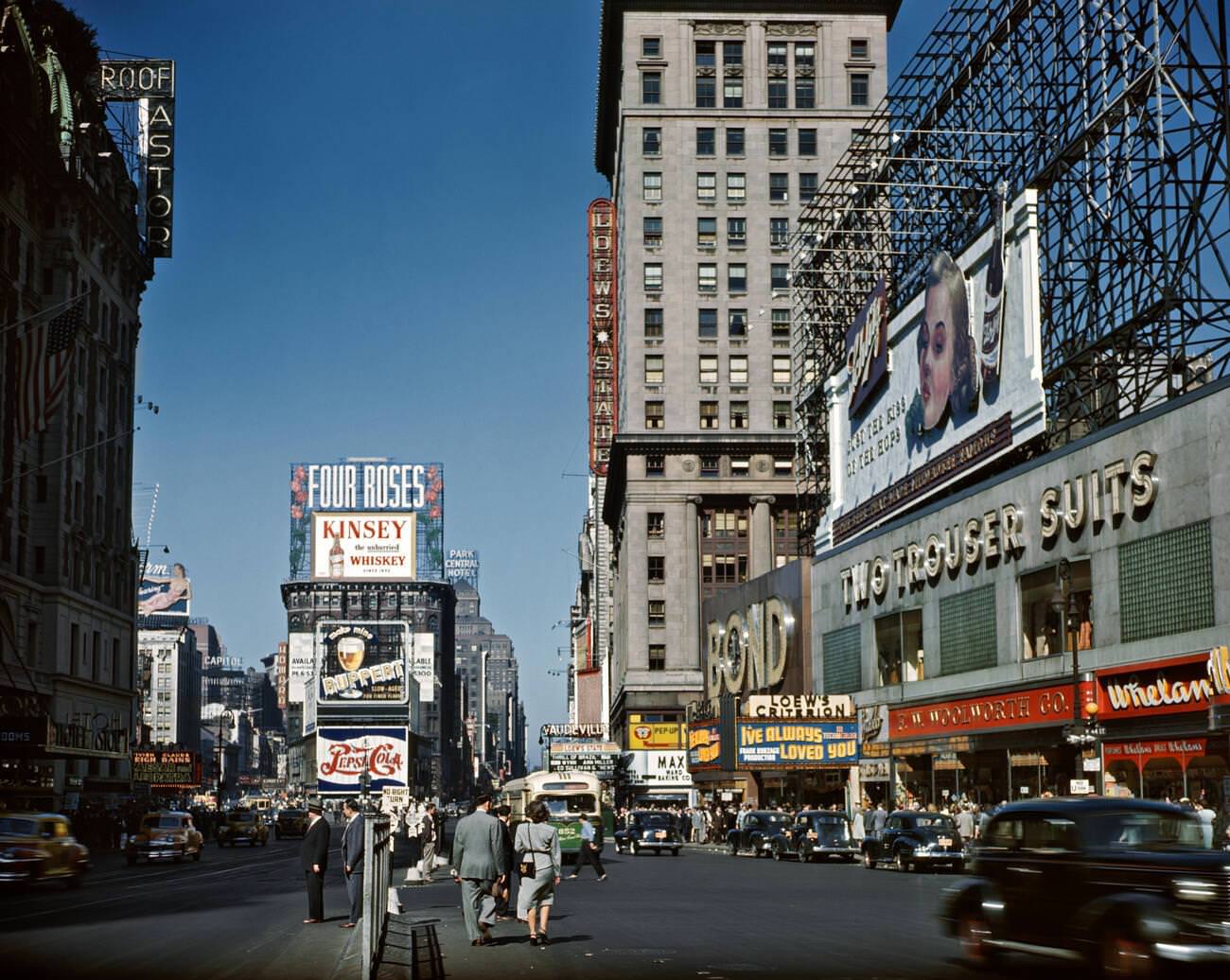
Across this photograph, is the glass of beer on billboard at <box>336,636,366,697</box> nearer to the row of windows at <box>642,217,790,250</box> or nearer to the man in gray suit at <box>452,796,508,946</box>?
the row of windows at <box>642,217,790,250</box>

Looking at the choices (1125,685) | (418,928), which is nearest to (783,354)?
(1125,685)

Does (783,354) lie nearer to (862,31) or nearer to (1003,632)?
(862,31)

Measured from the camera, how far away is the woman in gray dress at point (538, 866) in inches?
798

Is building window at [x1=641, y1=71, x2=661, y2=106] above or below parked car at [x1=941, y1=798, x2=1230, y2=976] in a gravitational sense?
above

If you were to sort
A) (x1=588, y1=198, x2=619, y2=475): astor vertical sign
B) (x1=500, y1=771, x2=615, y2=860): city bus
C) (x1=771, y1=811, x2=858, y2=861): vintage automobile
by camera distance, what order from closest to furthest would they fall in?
(x1=771, y1=811, x2=858, y2=861): vintage automobile, (x1=500, y1=771, x2=615, y2=860): city bus, (x1=588, y1=198, x2=619, y2=475): astor vertical sign

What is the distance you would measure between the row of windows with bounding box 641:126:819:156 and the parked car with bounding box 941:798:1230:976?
8917 centimetres

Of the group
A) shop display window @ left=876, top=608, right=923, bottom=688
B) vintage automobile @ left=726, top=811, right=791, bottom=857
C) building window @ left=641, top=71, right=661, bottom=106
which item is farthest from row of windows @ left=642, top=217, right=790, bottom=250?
vintage automobile @ left=726, top=811, right=791, bottom=857

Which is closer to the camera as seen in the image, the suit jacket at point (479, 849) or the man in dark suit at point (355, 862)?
the suit jacket at point (479, 849)

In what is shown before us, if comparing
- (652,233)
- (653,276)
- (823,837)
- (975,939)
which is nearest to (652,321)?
(653,276)

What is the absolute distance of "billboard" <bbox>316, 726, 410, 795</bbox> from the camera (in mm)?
40781

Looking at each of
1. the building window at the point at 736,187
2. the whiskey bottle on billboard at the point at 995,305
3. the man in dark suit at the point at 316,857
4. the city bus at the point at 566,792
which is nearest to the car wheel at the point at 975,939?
the man in dark suit at the point at 316,857

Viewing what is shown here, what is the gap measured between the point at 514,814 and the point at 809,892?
23.6 m

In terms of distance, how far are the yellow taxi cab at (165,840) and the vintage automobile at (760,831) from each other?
62.9ft

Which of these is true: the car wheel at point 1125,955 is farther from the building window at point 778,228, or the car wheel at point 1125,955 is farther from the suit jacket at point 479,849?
the building window at point 778,228
